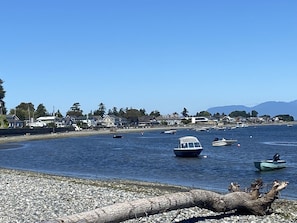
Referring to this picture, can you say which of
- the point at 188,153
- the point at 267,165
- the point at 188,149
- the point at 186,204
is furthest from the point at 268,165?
the point at 186,204

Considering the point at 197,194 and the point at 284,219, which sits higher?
the point at 197,194

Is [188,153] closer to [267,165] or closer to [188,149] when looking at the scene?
[188,149]

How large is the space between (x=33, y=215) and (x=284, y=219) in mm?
7746

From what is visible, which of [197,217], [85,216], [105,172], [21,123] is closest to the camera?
A: [85,216]

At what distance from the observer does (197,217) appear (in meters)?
14.6

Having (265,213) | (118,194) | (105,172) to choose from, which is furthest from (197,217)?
(105,172)

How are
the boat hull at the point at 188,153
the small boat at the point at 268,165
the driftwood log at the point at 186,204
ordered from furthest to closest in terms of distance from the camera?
the boat hull at the point at 188,153 < the small boat at the point at 268,165 < the driftwood log at the point at 186,204

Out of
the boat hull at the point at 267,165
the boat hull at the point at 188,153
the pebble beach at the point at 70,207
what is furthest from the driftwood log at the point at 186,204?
the boat hull at the point at 188,153

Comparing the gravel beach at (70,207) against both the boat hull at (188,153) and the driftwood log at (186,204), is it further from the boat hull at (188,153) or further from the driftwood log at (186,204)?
the boat hull at (188,153)

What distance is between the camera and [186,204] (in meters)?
13.3

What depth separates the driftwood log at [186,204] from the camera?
11344mm

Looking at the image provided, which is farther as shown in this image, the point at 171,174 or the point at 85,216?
the point at 171,174

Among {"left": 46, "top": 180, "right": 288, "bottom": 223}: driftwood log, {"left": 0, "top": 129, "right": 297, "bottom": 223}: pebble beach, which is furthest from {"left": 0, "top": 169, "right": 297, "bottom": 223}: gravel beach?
{"left": 46, "top": 180, "right": 288, "bottom": 223}: driftwood log

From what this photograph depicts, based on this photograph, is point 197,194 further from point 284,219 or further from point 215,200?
point 284,219
